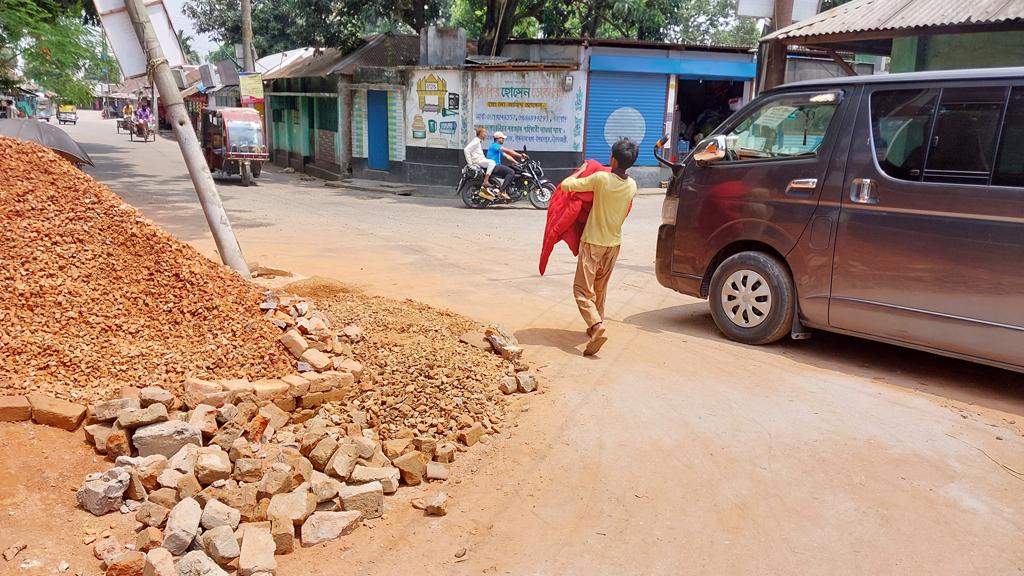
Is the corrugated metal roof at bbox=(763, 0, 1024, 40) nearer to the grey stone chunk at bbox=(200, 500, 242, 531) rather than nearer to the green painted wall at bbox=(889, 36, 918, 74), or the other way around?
the green painted wall at bbox=(889, 36, 918, 74)

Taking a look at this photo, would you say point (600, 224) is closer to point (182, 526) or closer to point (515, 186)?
point (182, 526)

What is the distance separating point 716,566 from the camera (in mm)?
3240

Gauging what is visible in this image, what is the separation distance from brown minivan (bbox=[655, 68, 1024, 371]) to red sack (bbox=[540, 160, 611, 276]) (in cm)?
100

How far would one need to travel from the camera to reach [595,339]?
18.9ft

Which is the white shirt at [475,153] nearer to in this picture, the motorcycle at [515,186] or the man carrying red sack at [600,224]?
the motorcycle at [515,186]

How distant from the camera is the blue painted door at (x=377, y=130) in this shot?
2147 cm

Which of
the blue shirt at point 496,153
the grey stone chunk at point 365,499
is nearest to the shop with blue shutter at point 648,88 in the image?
the blue shirt at point 496,153

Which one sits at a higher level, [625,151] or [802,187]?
[625,151]

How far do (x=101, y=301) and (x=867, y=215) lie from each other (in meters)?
4.88

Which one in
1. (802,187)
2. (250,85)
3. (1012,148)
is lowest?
(802,187)

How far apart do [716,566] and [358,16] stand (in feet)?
72.5

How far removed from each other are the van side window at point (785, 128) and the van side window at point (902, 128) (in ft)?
1.12

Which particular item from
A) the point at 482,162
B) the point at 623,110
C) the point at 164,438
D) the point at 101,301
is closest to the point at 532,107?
the point at 623,110

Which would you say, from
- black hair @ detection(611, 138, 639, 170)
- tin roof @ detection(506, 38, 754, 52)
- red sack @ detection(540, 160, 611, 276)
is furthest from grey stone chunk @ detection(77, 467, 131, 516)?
tin roof @ detection(506, 38, 754, 52)
